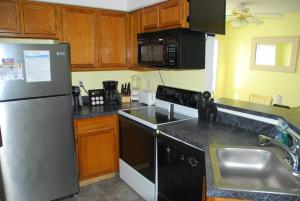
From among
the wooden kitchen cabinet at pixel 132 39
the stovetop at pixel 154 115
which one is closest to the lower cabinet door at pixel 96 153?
the stovetop at pixel 154 115

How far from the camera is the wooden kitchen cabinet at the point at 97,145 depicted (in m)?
2.59

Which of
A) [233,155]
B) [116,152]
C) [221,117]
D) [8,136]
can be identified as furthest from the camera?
[116,152]

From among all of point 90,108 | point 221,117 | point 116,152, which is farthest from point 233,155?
point 90,108

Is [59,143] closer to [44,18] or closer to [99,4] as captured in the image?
[44,18]

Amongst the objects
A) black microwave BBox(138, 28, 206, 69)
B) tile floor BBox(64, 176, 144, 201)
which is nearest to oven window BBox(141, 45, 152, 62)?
black microwave BBox(138, 28, 206, 69)

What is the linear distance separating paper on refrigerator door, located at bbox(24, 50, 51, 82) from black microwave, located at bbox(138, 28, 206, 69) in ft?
3.33

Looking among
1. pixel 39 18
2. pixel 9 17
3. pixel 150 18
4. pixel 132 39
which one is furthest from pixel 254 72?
pixel 9 17

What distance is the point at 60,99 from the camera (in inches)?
89.7

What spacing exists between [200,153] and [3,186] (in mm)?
1793

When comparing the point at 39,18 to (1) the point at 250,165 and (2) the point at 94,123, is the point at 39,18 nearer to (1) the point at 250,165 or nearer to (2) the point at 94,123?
(2) the point at 94,123

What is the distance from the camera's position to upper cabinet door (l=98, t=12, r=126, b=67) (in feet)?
9.50

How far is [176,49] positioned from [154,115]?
29.3 inches

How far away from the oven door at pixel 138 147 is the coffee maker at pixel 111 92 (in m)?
0.52

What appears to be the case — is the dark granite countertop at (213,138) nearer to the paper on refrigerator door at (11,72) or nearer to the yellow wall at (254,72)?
the paper on refrigerator door at (11,72)
